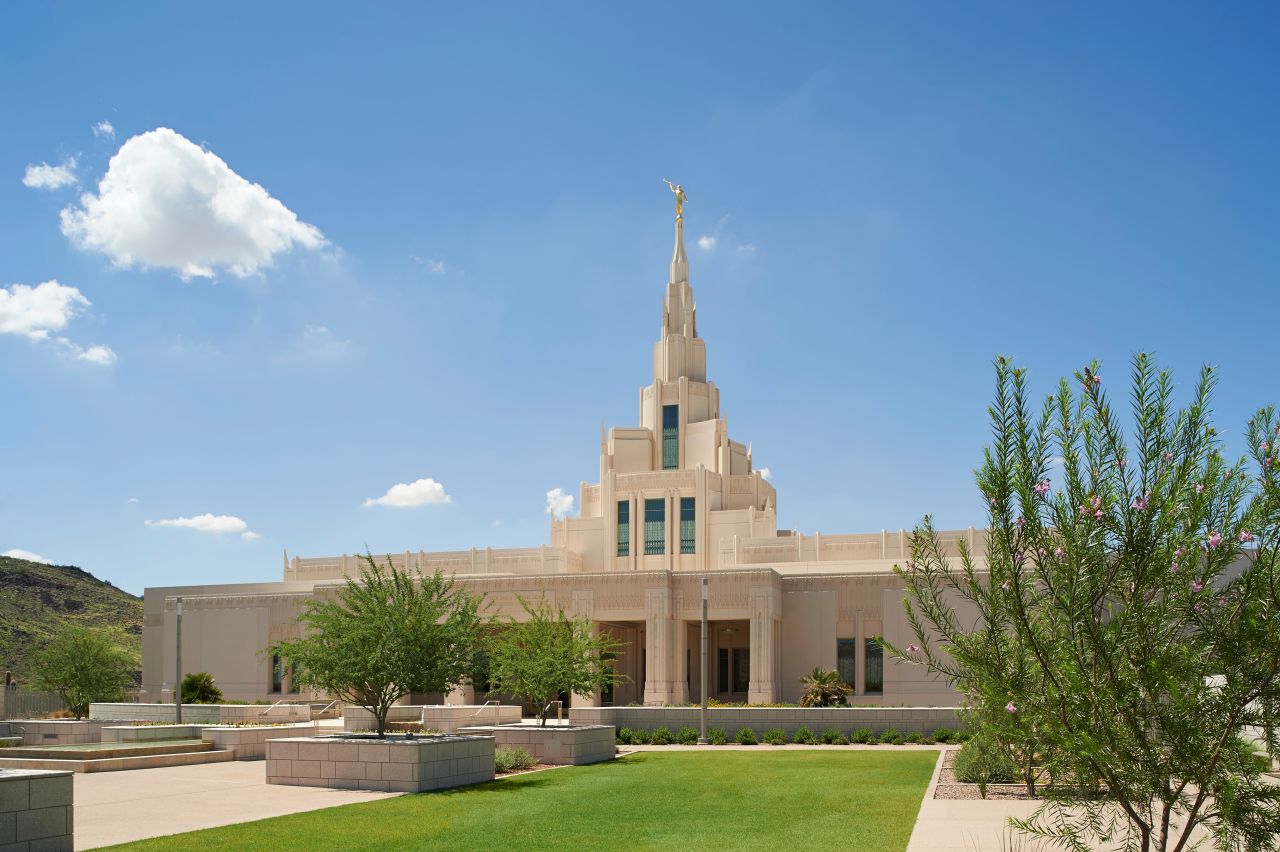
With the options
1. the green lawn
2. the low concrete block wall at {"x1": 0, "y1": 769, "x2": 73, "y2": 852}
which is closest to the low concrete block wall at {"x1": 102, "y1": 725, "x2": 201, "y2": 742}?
the green lawn

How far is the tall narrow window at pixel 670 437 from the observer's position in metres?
63.7

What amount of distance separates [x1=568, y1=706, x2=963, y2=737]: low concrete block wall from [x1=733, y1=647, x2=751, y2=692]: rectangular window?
56.5 feet

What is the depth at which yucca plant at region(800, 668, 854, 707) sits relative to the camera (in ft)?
141

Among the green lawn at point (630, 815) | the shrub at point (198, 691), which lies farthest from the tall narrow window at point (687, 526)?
the green lawn at point (630, 815)

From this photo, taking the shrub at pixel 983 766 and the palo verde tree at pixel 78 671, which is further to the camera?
the palo verde tree at pixel 78 671

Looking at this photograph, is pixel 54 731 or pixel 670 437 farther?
pixel 670 437

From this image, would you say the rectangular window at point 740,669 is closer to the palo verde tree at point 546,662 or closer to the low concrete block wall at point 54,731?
the palo verde tree at point 546,662

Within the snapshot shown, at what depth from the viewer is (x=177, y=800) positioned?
65.2 ft

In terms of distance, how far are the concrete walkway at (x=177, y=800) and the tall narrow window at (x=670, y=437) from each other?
39.8 m

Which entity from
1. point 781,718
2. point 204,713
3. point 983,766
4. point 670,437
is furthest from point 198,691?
point 983,766

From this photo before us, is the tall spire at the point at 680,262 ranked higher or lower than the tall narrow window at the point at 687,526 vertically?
higher

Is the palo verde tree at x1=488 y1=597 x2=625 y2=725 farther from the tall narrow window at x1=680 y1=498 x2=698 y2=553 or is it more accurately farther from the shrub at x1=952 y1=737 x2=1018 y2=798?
the tall narrow window at x1=680 y1=498 x2=698 y2=553

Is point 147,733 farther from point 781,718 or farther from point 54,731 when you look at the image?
point 781,718

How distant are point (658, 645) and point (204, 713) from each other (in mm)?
17302
